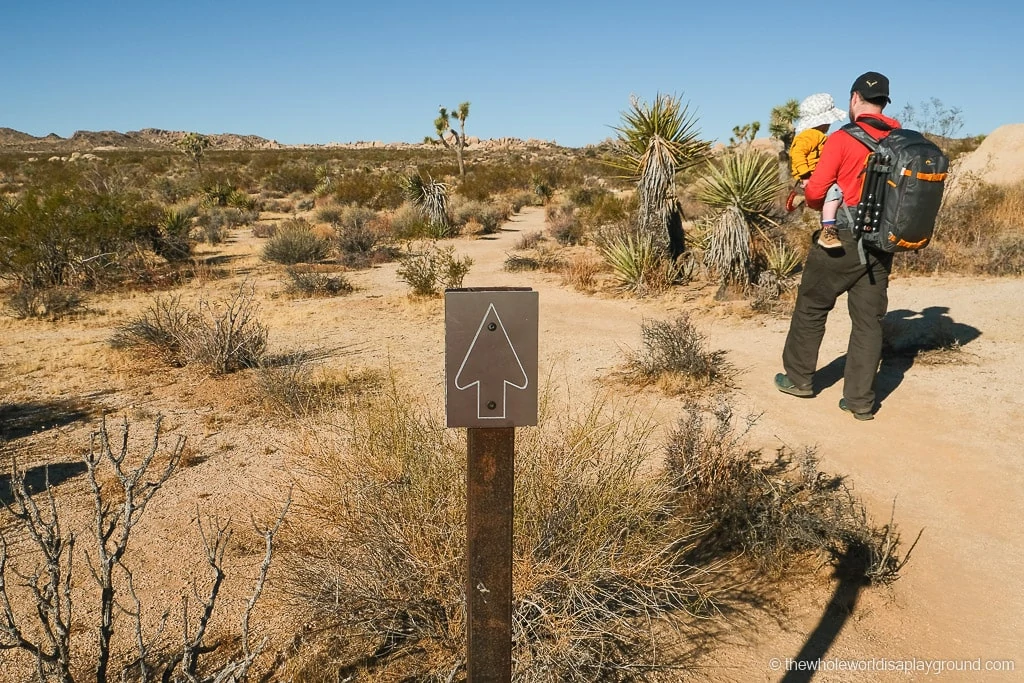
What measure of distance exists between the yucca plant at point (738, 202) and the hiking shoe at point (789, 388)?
11.9ft

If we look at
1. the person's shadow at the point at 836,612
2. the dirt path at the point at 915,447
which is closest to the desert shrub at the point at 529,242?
the dirt path at the point at 915,447

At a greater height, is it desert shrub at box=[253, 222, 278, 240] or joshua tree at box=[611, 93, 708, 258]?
joshua tree at box=[611, 93, 708, 258]

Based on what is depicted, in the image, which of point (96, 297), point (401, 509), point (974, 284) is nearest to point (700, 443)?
point (401, 509)

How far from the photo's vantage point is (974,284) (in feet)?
30.1

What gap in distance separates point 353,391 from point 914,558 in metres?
4.34

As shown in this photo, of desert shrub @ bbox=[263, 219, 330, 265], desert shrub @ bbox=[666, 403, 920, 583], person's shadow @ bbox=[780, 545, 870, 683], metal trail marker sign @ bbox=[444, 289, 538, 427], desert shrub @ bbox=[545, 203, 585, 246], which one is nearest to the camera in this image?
metal trail marker sign @ bbox=[444, 289, 538, 427]

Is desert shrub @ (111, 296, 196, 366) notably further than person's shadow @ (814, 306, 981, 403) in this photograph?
Yes

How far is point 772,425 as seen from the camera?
17.4 feet

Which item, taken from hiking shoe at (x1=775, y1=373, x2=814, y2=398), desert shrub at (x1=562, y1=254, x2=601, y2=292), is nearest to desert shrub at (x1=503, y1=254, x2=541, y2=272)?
desert shrub at (x1=562, y1=254, x2=601, y2=292)

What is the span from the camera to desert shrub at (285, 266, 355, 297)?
11.1 m

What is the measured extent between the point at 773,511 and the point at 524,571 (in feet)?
4.96

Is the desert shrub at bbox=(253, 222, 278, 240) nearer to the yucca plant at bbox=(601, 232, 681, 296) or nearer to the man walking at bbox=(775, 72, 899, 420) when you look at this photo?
the yucca plant at bbox=(601, 232, 681, 296)

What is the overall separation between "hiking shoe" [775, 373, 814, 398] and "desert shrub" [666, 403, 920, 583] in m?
1.60

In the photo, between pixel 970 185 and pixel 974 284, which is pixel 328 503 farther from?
pixel 970 185
